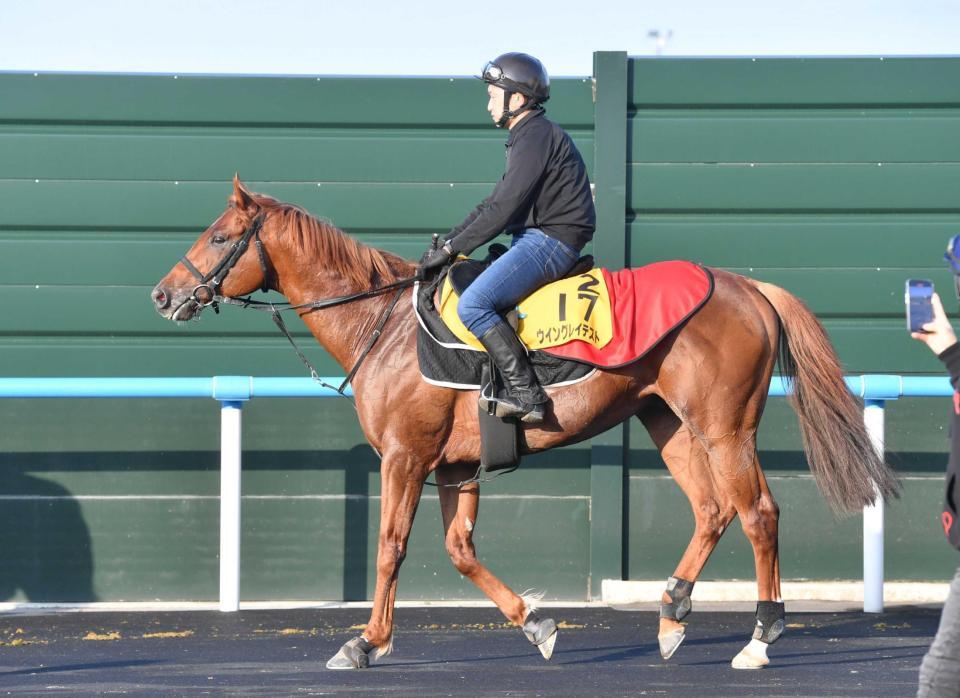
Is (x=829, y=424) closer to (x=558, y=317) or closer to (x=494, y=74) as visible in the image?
(x=558, y=317)

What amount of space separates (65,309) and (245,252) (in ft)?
8.28

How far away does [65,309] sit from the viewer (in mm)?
8688

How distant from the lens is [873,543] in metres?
8.04

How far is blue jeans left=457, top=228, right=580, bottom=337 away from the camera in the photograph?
624cm

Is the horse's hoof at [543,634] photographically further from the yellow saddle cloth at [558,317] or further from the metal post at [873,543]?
the metal post at [873,543]

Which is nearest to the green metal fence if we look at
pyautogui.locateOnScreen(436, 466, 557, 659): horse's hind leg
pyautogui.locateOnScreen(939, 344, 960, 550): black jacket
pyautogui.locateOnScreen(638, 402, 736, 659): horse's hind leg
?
pyautogui.locateOnScreen(638, 402, 736, 659): horse's hind leg

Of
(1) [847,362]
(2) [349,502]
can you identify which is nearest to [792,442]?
(1) [847,362]

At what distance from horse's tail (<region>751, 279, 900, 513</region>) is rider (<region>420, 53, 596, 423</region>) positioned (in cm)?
100

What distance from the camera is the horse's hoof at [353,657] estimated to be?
630 cm

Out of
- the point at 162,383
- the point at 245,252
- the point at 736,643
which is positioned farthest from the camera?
the point at 162,383

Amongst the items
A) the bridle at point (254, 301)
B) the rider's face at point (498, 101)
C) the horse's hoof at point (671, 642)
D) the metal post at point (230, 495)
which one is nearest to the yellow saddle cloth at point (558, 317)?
the bridle at point (254, 301)

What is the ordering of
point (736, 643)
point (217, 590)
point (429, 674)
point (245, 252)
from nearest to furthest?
point (429, 674), point (245, 252), point (736, 643), point (217, 590)

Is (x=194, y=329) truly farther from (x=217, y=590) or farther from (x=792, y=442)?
(x=792, y=442)

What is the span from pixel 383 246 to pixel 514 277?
8.60 feet
